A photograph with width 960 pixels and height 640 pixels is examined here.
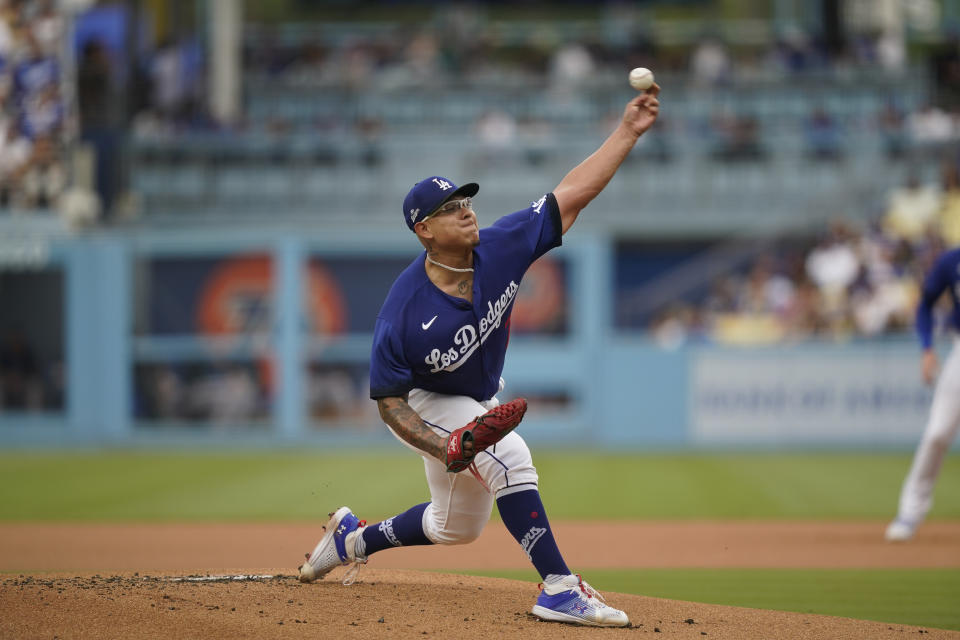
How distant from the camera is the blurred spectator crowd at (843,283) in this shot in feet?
57.6

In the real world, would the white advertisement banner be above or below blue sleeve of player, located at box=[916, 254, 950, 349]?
below

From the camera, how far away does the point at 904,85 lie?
22.5 meters

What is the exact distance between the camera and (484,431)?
4.90 meters

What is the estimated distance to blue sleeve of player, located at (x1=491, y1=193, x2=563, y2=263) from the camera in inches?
223

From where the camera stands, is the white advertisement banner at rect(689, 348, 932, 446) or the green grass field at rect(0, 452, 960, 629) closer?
the green grass field at rect(0, 452, 960, 629)

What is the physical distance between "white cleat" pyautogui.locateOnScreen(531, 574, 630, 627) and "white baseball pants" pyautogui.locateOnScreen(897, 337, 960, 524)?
13.1 feet

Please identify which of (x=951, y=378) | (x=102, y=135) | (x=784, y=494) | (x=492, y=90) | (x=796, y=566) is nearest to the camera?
(x=796, y=566)

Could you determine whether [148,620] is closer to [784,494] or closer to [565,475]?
[784,494]

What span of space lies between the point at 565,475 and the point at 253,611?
8.87 meters

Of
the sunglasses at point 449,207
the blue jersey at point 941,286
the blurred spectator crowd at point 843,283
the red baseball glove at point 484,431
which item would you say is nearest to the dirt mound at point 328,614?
the red baseball glove at point 484,431

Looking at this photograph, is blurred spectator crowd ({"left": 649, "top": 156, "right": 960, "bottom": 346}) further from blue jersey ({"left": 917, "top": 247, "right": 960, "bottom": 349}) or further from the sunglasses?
the sunglasses

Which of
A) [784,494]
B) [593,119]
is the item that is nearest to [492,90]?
[593,119]

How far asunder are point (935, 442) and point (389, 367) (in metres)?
4.81

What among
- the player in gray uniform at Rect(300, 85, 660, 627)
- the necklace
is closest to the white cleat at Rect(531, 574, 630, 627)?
the player in gray uniform at Rect(300, 85, 660, 627)
